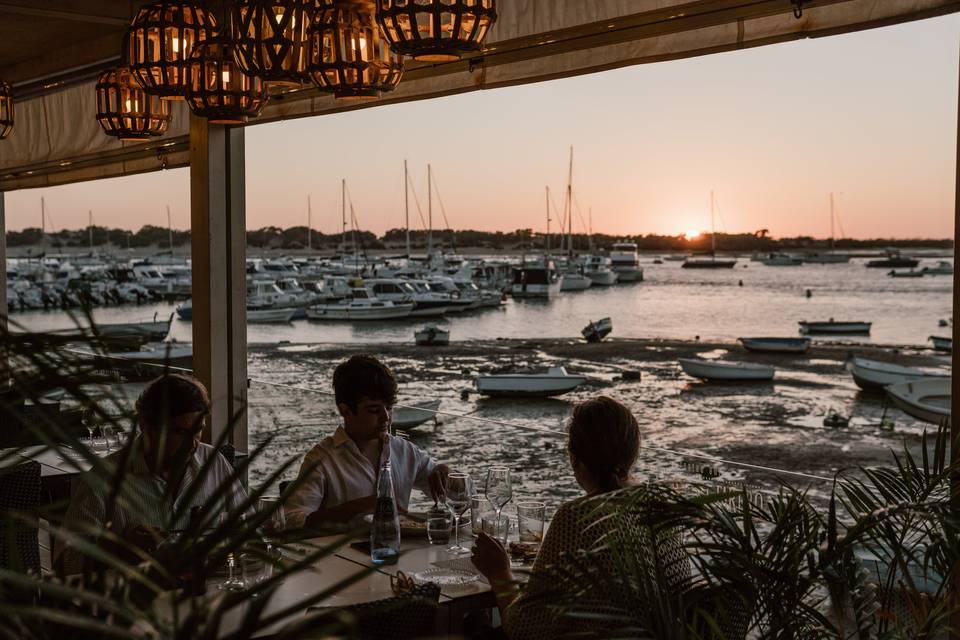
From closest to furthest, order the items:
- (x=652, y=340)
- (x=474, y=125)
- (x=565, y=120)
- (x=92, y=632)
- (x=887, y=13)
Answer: (x=92, y=632) → (x=887, y=13) → (x=652, y=340) → (x=474, y=125) → (x=565, y=120)

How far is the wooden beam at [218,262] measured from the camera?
4562 millimetres

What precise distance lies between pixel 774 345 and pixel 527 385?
563 inches

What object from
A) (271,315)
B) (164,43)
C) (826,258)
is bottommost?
(271,315)

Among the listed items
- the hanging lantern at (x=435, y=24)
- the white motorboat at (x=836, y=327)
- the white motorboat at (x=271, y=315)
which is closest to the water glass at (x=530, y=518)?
the hanging lantern at (x=435, y=24)

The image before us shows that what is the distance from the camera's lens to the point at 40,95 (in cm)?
601

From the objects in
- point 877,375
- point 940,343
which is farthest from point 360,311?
point 877,375

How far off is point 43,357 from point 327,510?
80.0 inches

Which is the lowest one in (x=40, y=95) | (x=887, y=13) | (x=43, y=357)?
(x=43, y=357)

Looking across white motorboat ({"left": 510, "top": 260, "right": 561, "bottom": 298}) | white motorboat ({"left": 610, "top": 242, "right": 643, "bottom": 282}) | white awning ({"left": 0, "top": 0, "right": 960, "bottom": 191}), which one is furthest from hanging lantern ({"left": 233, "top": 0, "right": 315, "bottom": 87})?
white motorboat ({"left": 610, "top": 242, "right": 643, "bottom": 282})

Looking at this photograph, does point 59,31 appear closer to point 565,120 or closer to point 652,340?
point 652,340

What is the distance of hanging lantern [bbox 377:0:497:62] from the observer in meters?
2.33

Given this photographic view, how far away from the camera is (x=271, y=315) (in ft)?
148

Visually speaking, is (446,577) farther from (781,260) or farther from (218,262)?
(781,260)

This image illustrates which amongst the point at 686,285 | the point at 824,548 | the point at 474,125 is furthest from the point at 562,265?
the point at 824,548
